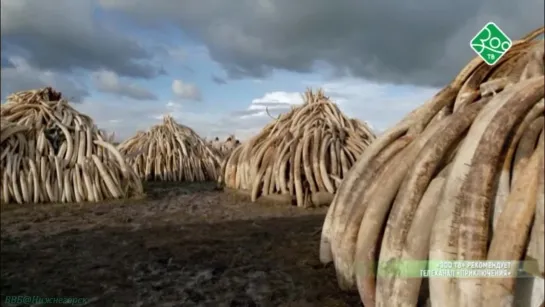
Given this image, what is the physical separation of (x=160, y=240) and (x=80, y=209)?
3399 millimetres

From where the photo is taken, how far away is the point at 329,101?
10.8 meters

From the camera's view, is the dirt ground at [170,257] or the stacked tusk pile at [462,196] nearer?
the stacked tusk pile at [462,196]

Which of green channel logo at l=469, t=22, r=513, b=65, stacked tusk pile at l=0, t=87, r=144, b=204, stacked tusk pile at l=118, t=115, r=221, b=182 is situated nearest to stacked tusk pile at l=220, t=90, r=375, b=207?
stacked tusk pile at l=0, t=87, r=144, b=204

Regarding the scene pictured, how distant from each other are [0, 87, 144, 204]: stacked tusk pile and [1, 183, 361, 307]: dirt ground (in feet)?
3.40

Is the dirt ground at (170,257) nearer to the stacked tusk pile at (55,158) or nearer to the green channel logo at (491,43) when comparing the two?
the stacked tusk pile at (55,158)

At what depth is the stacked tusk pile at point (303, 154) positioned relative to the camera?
30.2 feet

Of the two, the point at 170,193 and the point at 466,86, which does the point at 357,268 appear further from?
the point at 170,193

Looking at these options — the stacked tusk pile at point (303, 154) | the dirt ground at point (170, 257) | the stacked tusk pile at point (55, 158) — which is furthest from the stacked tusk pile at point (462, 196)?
the stacked tusk pile at point (55, 158)

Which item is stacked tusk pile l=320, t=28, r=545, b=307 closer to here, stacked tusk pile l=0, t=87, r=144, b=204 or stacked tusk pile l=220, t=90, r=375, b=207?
stacked tusk pile l=220, t=90, r=375, b=207

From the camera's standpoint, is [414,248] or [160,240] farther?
[160,240]

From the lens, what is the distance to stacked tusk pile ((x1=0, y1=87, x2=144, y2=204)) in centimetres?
945

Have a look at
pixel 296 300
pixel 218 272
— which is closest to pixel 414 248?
pixel 296 300

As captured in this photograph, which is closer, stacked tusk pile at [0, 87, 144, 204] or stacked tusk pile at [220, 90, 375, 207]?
stacked tusk pile at [220, 90, 375, 207]

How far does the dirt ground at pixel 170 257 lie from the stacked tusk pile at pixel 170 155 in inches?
265
